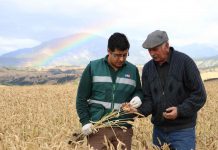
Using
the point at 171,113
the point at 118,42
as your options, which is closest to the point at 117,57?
the point at 118,42

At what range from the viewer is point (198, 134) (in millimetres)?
8125

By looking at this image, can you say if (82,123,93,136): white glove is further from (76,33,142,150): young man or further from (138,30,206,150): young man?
(138,30,206,150): young man

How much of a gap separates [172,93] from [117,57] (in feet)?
2.91

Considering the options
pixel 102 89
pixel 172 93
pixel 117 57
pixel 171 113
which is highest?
pixel 117 57

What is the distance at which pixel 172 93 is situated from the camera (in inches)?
216

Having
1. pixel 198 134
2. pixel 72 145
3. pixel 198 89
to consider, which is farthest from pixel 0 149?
pixel 198 134

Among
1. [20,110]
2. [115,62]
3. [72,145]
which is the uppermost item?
[115,62]

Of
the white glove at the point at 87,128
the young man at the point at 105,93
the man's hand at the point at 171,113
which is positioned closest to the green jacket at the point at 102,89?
the young man at the point at 105,93

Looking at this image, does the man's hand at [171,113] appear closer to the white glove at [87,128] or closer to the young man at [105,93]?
the young man at [105,93]

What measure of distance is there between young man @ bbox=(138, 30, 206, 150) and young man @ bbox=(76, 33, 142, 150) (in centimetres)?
28

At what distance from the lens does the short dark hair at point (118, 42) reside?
17.1ft

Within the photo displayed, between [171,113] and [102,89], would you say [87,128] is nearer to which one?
[102,89]

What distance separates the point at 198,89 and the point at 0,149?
2618 millimetres

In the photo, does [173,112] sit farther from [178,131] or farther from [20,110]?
[20,110]
